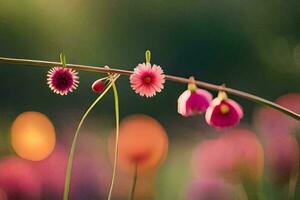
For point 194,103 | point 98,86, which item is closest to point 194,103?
point 194,103

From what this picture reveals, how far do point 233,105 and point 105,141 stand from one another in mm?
410

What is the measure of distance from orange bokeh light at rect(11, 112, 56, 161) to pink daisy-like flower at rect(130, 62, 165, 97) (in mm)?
378

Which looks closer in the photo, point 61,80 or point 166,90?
point 61,80

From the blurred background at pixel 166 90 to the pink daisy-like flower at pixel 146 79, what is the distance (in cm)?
31

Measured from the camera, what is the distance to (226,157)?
0.93 metres

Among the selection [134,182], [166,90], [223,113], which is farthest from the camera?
[166,90]

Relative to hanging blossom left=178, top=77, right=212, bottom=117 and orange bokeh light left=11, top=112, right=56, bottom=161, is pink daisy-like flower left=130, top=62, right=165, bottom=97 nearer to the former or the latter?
hanging blossom left=178, top=77, right=212, bottom=117

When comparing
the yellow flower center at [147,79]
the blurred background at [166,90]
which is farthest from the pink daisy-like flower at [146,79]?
the blurred background at [166,90]

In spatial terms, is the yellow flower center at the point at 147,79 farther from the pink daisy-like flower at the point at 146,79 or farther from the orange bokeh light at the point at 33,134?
the orange bokeh light at the point at 33,134

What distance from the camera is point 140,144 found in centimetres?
99

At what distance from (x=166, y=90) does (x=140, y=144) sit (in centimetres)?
13

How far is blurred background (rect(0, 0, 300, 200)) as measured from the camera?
0.94 metres

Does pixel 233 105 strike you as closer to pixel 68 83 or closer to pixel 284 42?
pixel 68 83

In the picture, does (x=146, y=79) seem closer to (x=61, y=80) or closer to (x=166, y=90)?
(x=61, y=80)
